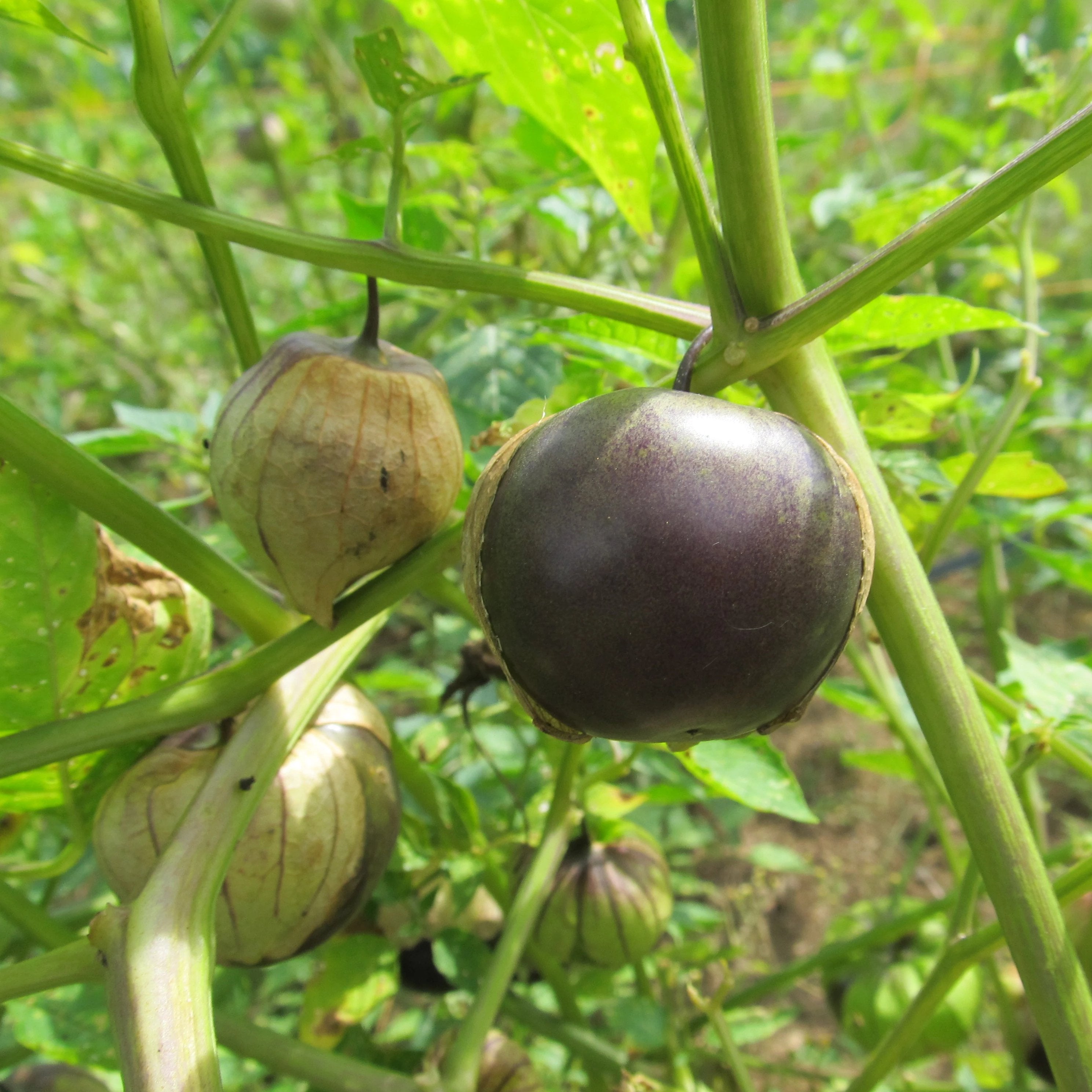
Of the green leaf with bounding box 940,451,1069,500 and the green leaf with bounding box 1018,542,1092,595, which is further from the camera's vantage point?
the green leaf with bounding box 1018,542,1092,595

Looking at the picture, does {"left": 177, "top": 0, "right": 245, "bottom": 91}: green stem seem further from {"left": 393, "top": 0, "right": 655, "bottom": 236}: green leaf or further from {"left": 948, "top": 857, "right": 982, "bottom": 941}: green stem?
{"left": 948, "top": 857, "right": 982, "bottom": 941}: green stem

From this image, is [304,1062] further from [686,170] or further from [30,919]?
[686,170]

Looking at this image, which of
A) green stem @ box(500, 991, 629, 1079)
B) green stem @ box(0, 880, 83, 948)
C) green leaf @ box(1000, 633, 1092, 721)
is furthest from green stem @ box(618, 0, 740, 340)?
green stem @ box(500, 991, 629, 1079)

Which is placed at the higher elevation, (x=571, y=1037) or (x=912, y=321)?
(x=912, y=321)

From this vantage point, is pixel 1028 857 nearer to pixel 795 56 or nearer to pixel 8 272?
pixel 795 56

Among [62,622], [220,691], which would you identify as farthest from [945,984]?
[62,622]

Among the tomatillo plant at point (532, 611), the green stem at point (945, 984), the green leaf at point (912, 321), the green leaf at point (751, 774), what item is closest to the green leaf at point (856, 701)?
the tomatillo plant at point (532, 611)
